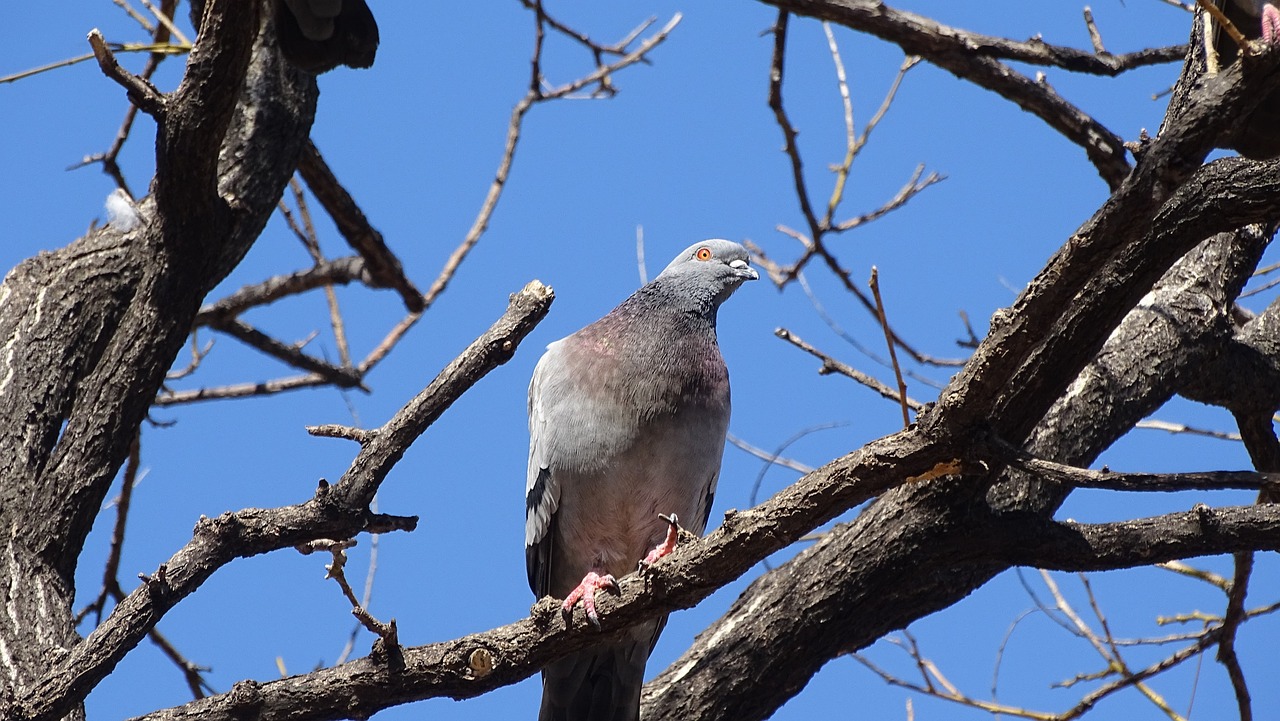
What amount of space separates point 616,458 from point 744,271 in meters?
1.19

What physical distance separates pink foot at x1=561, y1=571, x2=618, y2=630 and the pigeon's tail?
33.5 inches

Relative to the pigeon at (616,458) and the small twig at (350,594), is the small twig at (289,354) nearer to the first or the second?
the pigeon at (616,458)

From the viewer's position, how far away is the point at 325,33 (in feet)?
12.8

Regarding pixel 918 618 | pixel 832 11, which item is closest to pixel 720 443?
pixel 918 618

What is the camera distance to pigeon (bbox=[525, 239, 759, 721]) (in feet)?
14.1

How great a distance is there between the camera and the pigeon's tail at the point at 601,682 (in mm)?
4344

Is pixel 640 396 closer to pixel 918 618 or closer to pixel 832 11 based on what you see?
pixel 918 618

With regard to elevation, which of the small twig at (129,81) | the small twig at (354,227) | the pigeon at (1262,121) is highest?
the small twig at (354,227)

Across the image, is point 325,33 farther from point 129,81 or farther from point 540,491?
point 540,491

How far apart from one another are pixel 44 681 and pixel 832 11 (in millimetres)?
3883

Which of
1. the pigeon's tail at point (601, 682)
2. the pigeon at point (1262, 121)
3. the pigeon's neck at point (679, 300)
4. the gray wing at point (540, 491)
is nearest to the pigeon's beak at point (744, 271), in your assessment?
the pigeon's neck at point (679, 300)

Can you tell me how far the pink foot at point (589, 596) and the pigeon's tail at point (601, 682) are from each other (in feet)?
2.79

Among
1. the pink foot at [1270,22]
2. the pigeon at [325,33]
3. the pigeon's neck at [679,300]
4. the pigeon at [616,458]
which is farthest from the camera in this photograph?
the pigeon's neck at [679,300]

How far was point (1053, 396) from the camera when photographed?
3.30m
